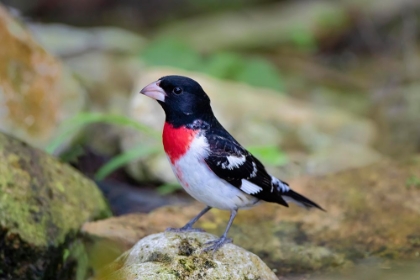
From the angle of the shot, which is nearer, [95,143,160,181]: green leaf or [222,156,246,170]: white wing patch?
[222,156,246,170]: white wing patch

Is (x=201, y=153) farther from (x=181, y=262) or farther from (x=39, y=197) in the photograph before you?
(x=39, y=197)

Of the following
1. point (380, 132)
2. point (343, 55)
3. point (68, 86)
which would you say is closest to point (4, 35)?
point (68, 86)

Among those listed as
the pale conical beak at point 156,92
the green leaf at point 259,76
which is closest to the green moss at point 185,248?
the pale conical beak at point 156,92

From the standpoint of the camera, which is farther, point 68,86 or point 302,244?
point 68,86

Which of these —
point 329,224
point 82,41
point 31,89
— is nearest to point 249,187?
point 329,224

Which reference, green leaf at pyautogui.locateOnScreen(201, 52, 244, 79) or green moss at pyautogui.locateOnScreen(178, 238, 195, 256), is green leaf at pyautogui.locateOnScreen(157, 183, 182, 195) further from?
green leaf at pyautogui.locateOnScreen(201, 52, 244, 79)

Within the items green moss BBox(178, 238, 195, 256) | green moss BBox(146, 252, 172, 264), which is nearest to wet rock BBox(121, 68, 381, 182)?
green moss BBox(178, 238, 195, 256)

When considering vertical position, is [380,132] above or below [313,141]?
above

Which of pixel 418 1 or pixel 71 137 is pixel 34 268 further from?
pixel 418 1
